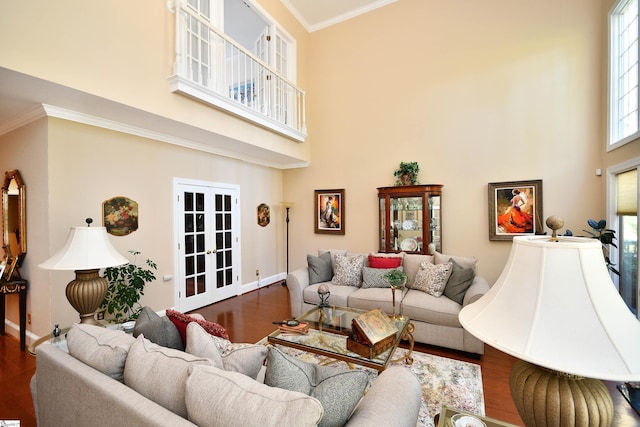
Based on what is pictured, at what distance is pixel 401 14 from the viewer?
5309 millimetres

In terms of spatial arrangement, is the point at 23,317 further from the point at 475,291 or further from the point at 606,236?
the point at 606,236

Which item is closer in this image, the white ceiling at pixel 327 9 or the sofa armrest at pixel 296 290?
the sofa armrest at pixel 296 290

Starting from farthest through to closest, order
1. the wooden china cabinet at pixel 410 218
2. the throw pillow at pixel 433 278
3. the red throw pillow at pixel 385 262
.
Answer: the wooden china cabinet at pixel 410 218, the red throw pillow at pixel 385 262, the throw pillow at pixel 433 278

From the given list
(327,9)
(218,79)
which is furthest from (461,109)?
(218,79)

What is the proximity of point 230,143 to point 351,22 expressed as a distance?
3.69m

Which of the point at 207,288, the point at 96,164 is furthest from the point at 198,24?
the point at 207,288

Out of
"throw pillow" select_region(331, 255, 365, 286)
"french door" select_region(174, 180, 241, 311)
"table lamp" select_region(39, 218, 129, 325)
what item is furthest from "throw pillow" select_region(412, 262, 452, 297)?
"french door" select_region(174, 180, 241, 311)

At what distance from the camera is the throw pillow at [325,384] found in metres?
1.13

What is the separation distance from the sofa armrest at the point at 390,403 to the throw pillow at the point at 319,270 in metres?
2.65

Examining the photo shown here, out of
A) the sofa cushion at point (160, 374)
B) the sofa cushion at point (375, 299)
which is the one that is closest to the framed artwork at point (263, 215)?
the sofa cushion at point (375, 299)

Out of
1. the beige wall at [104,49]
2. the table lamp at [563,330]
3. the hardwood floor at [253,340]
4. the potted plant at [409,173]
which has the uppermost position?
the beige wall at [104,49]

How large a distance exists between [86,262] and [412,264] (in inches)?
139

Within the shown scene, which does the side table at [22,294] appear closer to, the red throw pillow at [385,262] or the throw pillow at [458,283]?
the red throw pillow at [385,262]

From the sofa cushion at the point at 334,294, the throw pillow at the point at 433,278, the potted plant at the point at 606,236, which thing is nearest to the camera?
the potted plant at the point at 606,236
